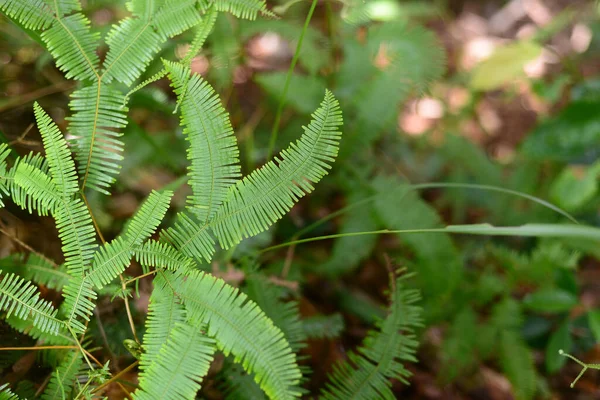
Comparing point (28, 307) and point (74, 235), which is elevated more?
point (74, 235)

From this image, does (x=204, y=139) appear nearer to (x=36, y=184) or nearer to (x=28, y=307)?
(x=36, y=184)

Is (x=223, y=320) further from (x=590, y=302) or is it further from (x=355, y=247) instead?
(x=590, y=302)

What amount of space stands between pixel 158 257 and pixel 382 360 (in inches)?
26.5

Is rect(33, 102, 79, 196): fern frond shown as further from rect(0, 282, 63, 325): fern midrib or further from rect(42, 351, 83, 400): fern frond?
rect(42, 351, 83, 400): fern frond

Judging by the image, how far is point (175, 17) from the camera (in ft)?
3.97

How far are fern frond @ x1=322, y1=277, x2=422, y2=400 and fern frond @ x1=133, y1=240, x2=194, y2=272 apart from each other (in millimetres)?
522

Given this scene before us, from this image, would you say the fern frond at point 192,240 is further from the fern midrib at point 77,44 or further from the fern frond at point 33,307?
the fern midrib at point 77,44

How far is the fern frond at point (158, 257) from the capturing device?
3.52ft

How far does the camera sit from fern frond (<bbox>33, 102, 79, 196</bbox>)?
42.7 inches

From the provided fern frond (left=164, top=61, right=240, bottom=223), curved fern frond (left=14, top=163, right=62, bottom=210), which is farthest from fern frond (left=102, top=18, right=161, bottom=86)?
curved fern frond (left=14, top=163, right=62, bottom=210)

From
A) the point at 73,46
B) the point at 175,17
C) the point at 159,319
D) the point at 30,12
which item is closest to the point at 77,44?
the point at 73,46

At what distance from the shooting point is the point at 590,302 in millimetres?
2383

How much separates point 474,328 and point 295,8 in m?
1.72

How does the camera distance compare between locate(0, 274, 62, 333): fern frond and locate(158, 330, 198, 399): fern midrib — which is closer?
locate(158, 330, 198, 399): fern midrib
